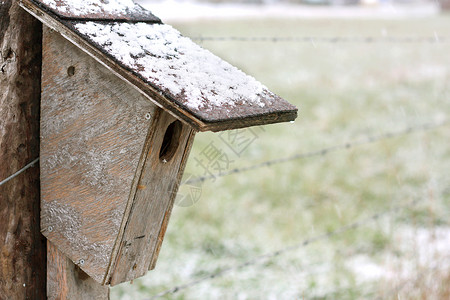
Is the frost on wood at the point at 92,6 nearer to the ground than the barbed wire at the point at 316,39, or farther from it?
farther from it

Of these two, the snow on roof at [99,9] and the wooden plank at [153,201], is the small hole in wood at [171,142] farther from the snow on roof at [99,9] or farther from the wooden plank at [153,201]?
the snow on roof at [99,9]

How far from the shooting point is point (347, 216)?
204 inches

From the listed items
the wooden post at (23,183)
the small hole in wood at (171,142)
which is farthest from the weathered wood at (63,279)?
the small hole in wood at (171,142)

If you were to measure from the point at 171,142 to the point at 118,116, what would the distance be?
18cm

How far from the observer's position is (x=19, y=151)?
1272 millimetres

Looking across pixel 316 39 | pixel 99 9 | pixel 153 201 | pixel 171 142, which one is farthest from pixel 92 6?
pixel 316 39

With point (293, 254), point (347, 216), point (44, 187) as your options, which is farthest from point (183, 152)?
point (347, 216)

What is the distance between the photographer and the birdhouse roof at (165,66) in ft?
3.37

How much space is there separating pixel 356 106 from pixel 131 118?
9.66 metres

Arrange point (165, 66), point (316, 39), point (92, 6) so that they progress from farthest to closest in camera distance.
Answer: point (316, 39)
point (92, 6)
point (165, 66)

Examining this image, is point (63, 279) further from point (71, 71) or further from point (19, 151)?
point (71, 71)

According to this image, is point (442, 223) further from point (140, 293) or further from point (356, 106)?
point (356, 106)

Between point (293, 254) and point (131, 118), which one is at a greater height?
point (131, 118)

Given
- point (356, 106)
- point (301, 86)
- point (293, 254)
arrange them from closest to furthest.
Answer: point (293, 254) < point (356, 106) < point (301, 86)
